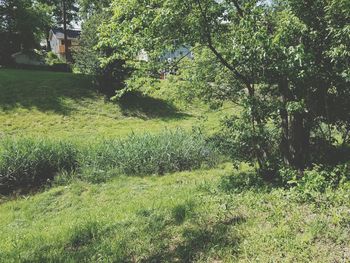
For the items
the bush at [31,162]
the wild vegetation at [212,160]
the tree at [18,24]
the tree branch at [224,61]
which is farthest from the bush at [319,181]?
the tree at [18,24]

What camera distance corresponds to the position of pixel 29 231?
651 cm

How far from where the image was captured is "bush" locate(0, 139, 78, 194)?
9352 mm

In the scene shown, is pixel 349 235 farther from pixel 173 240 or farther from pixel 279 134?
pixel 279 134

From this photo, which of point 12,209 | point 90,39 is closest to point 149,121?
point 90,39

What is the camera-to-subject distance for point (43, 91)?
1947 cm

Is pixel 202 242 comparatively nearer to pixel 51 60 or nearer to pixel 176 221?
pixel 176 221

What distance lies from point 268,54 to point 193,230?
2577 mm

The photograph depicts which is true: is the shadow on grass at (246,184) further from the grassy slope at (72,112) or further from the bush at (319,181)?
the grassy slope at (72,112)

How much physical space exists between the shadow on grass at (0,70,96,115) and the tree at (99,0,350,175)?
11.3 meters

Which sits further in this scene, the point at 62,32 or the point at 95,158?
the point at 62,32

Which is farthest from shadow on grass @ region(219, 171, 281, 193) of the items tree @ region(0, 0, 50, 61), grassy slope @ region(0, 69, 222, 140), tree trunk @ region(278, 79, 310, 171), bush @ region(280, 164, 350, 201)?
tree @ region(0, 0, 50, 61)

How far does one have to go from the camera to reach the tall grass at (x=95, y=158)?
9438 mm

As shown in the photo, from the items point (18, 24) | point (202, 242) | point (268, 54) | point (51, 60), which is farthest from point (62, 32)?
point (202, 242)

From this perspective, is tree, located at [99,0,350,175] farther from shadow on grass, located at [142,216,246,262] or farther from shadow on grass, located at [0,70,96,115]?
shadow on grass, located at [0,70,96,115]
